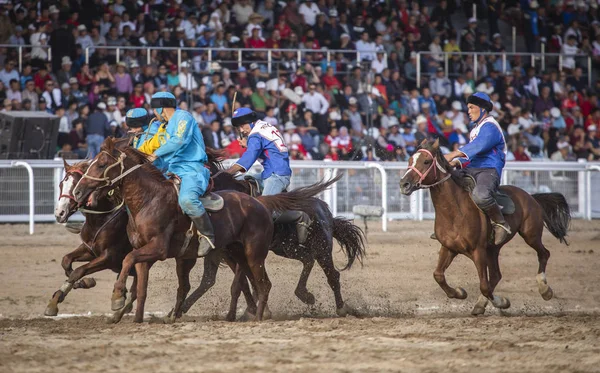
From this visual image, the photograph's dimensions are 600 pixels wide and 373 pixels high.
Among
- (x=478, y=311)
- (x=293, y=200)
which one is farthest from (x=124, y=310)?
(x=478, y=311)

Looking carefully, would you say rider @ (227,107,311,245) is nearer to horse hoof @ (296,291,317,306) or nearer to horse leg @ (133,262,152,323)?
horse hoof @ (296,291,317,306)

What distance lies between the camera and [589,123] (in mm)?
21625

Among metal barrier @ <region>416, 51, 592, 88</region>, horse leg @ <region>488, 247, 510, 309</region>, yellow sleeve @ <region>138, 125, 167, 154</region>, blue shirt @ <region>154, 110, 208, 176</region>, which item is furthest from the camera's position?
metal barrier @ <region>416, 51, 592, 88</region>

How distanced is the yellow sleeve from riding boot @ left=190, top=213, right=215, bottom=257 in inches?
41.3

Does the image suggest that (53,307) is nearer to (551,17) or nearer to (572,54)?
(572,54)

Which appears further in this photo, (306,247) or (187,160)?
(306,247)

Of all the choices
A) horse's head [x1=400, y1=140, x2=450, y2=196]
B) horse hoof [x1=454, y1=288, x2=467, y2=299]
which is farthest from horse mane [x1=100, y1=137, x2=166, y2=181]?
horse hoof [x1=454, y1=288, x2=467, y2=299]

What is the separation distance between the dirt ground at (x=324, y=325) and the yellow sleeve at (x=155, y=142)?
1654 mm

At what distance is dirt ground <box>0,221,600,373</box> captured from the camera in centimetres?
638

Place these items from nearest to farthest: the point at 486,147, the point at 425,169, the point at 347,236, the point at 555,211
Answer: the point at 425,169
the point at 486,147
the point at 347,236
the point at 555,211

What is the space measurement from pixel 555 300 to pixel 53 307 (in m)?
5.77

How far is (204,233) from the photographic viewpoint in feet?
28.5

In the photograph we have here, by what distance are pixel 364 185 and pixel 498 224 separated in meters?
6.26

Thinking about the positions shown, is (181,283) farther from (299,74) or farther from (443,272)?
(299,74)
